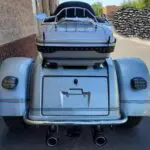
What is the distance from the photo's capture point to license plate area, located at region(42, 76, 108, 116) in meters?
4.82

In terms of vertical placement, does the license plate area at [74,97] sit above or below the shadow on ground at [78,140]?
above

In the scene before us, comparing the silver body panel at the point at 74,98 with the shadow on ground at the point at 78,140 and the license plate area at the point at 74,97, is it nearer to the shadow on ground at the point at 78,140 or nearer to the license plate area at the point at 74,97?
the license plate area at the point at 74,97

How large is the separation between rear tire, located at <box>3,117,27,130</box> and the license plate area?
642mm

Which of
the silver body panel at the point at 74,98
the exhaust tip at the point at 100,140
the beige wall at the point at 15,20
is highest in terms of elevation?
the silver body panel at the point at 74,98

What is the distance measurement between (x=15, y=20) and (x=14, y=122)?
5.80 metres

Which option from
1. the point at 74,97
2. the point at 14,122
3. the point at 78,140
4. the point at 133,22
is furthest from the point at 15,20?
the point at 133,22

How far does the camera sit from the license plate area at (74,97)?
190 inches

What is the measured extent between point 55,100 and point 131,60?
1272 millimetres

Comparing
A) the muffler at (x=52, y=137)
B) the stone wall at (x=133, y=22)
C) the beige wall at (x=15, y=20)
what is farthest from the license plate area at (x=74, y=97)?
the stone wall at (x=133, y=22)

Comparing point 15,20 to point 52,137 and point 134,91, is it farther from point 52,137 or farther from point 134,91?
point 52,137

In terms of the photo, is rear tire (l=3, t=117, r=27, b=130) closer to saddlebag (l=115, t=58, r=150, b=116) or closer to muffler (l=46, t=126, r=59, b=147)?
muffler (l=46, t=126, r=59, b=147)

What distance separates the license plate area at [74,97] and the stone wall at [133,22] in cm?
1693

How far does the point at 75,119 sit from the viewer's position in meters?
4.79

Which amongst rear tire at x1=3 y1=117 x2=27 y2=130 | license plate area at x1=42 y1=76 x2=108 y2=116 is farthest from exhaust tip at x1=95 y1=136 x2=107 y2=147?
rear tire at x1=3 y1=117 x2=27 y2=130
